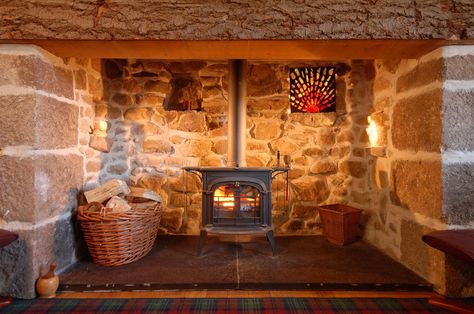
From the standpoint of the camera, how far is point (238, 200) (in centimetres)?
244

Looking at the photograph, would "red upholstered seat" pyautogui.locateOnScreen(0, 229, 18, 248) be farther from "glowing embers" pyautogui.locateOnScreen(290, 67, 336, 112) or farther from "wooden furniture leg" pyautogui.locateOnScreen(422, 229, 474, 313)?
"glowing embers" pyautogui.locateOnScreen(290, 67, 336, 112)

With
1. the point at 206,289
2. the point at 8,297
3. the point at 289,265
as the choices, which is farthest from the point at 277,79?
the point at 8,297

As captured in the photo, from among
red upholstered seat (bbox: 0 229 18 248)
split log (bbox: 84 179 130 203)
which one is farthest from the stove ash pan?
red upholstered seat (bbox: 0 229 18 248)

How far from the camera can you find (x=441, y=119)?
184 centimetres

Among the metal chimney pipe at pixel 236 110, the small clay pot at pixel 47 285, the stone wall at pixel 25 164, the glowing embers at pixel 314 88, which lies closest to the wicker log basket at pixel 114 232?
the stone wall at pixel 25 164

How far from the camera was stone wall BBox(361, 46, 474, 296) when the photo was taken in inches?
72.0

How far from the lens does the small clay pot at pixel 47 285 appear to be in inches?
71.1

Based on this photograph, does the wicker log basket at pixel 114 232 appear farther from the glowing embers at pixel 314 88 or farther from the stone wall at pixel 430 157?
the stone wall at pixel 430 157

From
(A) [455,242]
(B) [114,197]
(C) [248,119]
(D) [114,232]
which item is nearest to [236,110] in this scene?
(C) [248,119]

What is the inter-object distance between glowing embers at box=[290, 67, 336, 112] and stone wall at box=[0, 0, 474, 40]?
121cm

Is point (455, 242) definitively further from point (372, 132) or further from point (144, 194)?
point (144, 194)

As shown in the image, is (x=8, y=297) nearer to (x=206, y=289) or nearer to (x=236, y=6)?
(x=206, y=289)

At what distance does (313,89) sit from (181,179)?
1516mm

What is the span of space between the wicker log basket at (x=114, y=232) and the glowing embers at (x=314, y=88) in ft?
5.56
